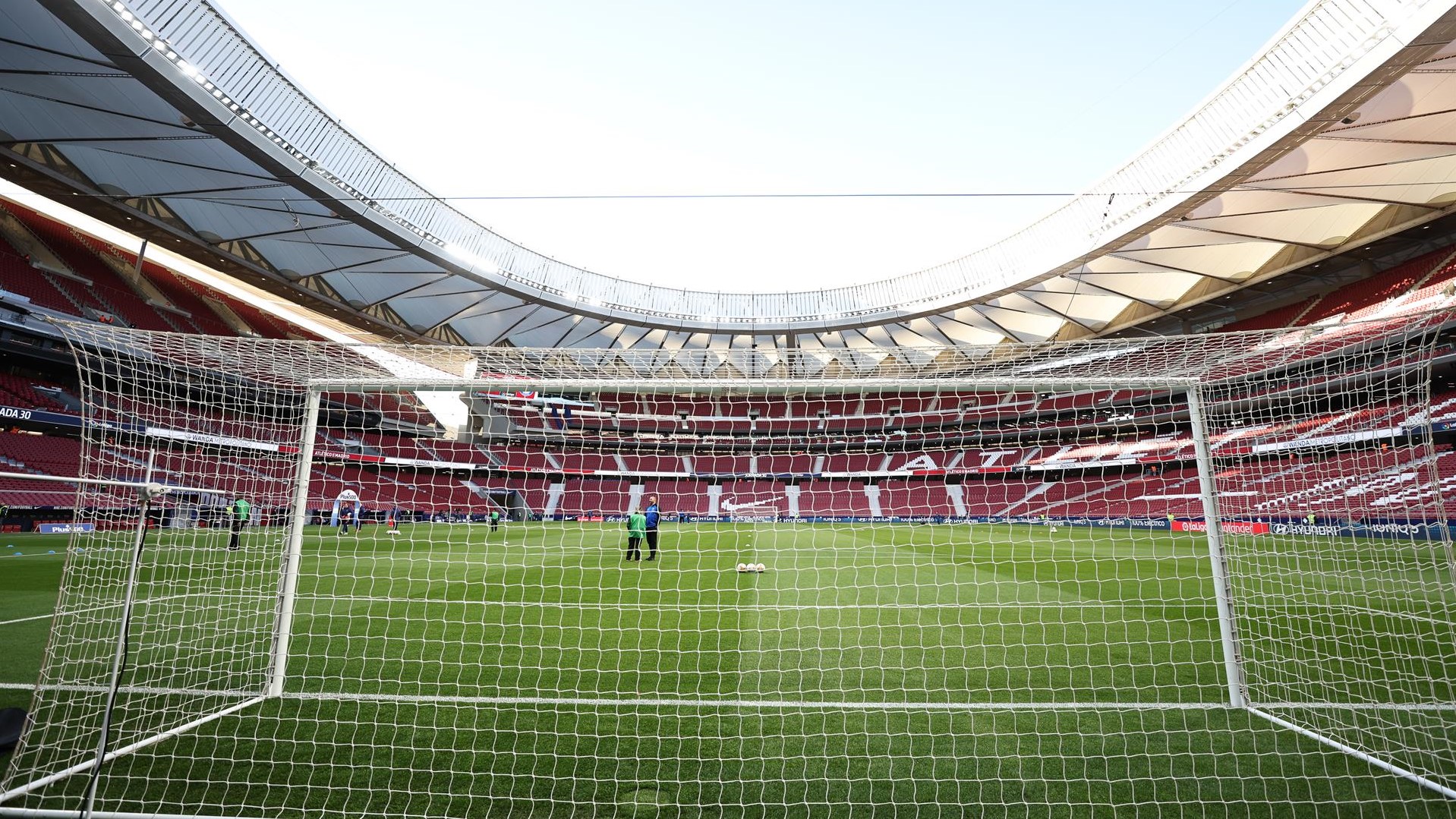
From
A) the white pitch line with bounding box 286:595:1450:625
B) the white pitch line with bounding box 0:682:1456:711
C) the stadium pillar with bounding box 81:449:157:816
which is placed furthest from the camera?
the white pitch line with bounding box 286:595:1450:625

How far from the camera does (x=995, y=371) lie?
4879 mm

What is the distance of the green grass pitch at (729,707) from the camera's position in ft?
8.66

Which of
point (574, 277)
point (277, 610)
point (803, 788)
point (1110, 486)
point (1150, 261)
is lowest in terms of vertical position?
point (803, 788)

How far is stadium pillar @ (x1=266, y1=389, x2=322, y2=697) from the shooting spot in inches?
147

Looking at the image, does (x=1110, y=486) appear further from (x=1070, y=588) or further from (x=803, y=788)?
(x=803, y=788)

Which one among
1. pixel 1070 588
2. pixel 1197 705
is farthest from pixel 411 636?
pixel 1070 588

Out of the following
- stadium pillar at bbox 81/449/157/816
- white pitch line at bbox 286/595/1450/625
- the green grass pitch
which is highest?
stadium pillar at bbox 81/449/157/816

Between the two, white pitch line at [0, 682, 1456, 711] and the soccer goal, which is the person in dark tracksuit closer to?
the soccer goal

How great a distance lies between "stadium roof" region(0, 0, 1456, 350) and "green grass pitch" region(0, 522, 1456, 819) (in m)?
7.10

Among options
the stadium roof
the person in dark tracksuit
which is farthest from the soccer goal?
the stadium roof

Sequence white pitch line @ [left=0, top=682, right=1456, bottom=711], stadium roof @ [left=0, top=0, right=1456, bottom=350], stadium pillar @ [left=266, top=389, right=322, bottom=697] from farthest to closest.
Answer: stadium roof @ [left=0, top=0, right=1456, bottom=350], stadium pillar @ [left=266, top=389, right=322, bottom=697], white pitch line @ [left=0, top=682, right=1456, bottom=711]

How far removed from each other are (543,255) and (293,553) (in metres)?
19.4

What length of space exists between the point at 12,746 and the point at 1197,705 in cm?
627

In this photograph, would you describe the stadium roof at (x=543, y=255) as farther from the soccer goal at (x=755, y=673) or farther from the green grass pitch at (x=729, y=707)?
the green grass pitch at (x=729, y=707)
